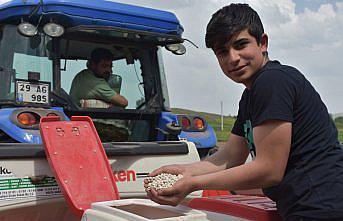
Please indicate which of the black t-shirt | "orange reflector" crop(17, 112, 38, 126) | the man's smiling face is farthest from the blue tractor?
the black t-shirt

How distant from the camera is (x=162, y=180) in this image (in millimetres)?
1851

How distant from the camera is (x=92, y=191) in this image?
8.22 feet

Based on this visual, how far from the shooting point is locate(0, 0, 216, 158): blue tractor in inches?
146

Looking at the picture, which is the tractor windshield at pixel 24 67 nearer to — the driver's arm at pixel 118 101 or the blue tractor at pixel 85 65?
the blue tractor at pixel 85 65

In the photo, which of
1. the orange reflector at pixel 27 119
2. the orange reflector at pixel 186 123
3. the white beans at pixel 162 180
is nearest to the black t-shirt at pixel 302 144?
the white beans at pixel 162 180

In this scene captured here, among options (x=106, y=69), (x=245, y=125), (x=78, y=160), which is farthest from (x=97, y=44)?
(x=245, y=125)

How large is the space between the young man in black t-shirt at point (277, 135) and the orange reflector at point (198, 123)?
2761mm

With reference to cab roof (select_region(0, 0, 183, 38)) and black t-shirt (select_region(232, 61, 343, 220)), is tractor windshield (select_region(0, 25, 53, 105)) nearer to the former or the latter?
cab roof (select_region(0, 0, 183, 38))

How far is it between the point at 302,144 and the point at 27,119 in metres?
2.28

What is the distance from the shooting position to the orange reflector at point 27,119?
3.46 metres

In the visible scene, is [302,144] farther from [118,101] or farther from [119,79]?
[119,79]

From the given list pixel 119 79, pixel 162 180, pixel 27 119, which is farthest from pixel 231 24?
pixel 119 79

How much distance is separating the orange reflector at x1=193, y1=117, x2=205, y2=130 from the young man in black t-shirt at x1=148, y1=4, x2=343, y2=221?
2.76 m

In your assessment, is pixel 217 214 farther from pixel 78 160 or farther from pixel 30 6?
pixel 30 6
